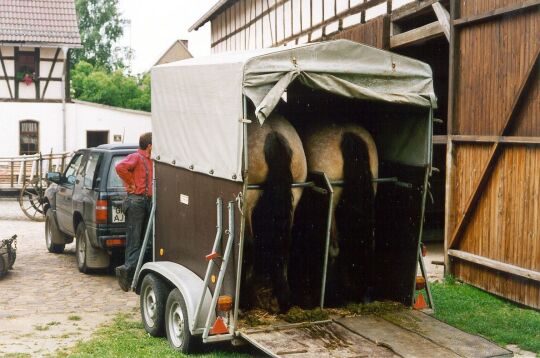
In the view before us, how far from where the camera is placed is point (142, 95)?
151ft

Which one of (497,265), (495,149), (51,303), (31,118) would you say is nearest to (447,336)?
(497,265)

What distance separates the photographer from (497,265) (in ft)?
30.9

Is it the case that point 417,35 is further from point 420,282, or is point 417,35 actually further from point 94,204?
point 420,282

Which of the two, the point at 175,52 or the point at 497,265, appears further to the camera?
the point at 175,52

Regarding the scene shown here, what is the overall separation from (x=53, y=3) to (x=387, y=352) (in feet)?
105

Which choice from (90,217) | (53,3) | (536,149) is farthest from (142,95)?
(536,149)

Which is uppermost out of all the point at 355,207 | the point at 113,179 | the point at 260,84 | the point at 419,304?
the point at 260,84

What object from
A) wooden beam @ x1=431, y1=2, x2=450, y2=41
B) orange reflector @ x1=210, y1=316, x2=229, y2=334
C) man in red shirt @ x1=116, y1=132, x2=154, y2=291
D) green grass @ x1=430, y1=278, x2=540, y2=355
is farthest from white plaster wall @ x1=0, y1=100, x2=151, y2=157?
orange reflector @ x1=210, y1=316, x2=229, y2=334

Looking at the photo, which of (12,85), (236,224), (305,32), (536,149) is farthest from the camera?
(12,85)

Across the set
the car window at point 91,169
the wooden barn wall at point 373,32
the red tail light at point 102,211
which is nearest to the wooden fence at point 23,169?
the car window at point 91,169

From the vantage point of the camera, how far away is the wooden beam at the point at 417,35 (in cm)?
1170

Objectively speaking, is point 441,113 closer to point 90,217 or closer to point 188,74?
point 90,217

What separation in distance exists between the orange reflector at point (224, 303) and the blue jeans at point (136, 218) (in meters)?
2.90

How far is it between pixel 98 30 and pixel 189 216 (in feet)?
176
